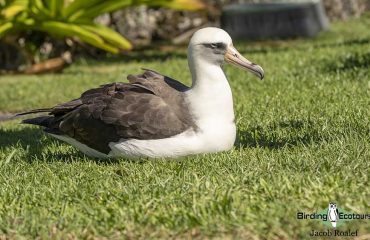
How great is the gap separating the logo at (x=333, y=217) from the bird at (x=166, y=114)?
139cm

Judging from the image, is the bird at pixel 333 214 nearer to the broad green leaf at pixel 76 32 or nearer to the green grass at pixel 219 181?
the green grass at pixel 219 181

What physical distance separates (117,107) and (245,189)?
56.6 inches

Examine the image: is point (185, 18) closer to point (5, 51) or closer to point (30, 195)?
point (5, 51)

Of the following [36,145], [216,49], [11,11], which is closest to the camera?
[216,49]

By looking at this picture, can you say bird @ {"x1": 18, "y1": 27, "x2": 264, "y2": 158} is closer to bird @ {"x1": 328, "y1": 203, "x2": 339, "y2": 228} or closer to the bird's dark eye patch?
the bird's dark eye patch

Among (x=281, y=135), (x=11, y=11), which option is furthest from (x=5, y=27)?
(x=281, y=135)

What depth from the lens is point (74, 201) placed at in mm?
5172

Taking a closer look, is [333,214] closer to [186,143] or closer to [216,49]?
[186,143]

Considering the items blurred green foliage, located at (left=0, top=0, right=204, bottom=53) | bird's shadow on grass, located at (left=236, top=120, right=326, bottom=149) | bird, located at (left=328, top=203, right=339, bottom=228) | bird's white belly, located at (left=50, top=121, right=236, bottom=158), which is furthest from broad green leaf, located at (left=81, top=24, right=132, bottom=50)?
bird, located at (left=328, top=203, right=339, bottom=228)

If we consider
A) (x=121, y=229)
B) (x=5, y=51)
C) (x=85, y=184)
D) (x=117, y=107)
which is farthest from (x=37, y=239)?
(x=5, y=51)

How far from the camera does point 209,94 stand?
5957 millimetres

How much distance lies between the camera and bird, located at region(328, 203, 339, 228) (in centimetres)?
446

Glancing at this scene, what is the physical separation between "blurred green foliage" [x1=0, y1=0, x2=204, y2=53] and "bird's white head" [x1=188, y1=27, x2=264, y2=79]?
553 cm

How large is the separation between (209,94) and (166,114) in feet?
1.09
